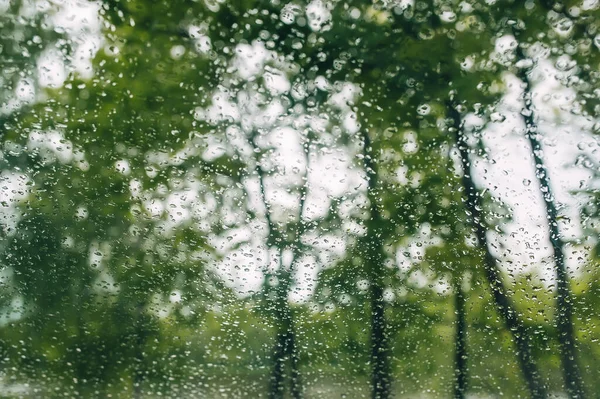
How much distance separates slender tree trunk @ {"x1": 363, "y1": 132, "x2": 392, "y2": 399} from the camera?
1805mm

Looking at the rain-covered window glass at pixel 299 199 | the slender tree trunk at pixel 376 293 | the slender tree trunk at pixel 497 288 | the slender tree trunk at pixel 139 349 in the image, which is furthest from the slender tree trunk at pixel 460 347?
the slender tree trunk at pixel 139 349

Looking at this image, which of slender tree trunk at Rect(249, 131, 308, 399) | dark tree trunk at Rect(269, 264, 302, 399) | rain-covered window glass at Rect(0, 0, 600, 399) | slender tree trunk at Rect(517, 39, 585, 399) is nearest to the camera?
rain-covered window glass at Rect(0, 0, 600, 399)

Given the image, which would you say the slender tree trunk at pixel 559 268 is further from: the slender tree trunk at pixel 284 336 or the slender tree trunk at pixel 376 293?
the slender tree trunk at pixel 284 336

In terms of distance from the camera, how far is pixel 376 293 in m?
2.13

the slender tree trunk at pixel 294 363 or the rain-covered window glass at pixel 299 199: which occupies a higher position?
the rain-covered window glass at pixel 299 199

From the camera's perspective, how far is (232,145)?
175 centimetres

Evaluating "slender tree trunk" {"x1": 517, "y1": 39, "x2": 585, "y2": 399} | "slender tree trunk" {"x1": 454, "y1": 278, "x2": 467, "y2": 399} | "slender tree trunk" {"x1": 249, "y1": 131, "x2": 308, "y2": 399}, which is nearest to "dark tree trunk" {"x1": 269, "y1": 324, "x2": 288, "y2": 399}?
"slender tree trunk" {"x1": 249, "y1": 131, "x2": 308, "y2": 399}

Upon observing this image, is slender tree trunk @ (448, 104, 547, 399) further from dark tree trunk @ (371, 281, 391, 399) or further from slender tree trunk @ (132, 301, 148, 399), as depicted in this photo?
slender tree trunk @ (132, 301, 148, 399)

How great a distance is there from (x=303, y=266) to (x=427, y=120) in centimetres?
77

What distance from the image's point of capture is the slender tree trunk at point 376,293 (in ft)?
5.92

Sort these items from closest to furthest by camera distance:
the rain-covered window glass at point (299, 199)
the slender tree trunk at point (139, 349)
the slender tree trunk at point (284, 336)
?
the rain-covered window glass at point (299, 199), the slender tree trunk at point (284, 336), the slender tree trunk at point (139, 349)

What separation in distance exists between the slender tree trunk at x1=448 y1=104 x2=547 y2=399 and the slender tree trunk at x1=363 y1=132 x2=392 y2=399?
1.00 ft

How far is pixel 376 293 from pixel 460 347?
0.47 metres

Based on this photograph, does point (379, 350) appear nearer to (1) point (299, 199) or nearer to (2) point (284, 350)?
(2) point (284, 350)
